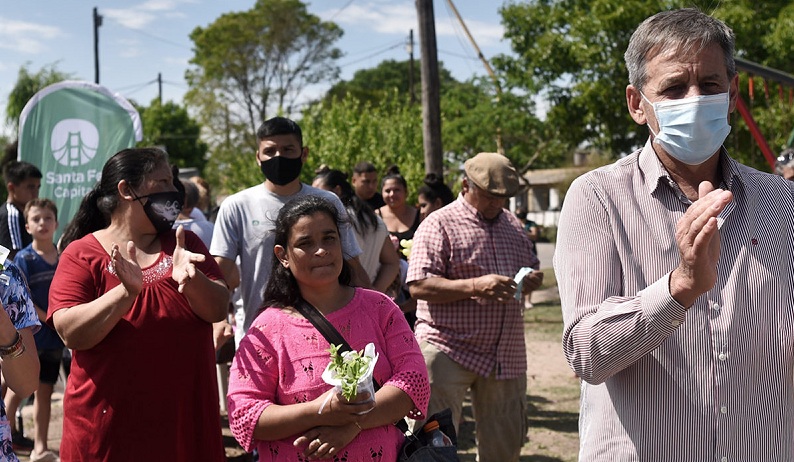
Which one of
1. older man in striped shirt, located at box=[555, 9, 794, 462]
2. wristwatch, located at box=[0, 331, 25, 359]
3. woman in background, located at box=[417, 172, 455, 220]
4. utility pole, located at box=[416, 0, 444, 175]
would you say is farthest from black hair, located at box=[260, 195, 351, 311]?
utility pole, located at box=[416, 0, 444, 175]

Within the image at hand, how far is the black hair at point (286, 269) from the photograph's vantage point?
3711 millimetres

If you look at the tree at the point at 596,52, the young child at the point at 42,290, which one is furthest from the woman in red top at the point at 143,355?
the tree at the point at 596,52

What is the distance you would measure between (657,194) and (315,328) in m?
1.57

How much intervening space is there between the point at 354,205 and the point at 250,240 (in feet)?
6.30

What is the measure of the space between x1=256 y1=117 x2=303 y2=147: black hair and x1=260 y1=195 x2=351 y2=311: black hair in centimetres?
160

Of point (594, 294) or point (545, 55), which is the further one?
point (545, 55)

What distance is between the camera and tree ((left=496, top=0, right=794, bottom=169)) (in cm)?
1684

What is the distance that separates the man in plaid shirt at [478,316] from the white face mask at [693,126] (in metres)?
3.18

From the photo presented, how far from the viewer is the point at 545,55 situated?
738 inches

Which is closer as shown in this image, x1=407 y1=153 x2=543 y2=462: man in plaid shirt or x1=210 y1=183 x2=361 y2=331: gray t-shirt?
x1=210 y1=183 x2=361 y2=331: gray t-shirt

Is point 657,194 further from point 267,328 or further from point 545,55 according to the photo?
point 545,55

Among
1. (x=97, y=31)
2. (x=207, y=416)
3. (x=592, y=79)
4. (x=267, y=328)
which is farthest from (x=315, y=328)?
(x=97, y=31)

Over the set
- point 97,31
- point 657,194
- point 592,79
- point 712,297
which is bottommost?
point 712,297

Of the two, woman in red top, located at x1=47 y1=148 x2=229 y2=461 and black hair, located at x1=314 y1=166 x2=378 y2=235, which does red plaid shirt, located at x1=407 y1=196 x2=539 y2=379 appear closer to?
black hair, located at x1=314 y1=166 x2=378 y2=235
